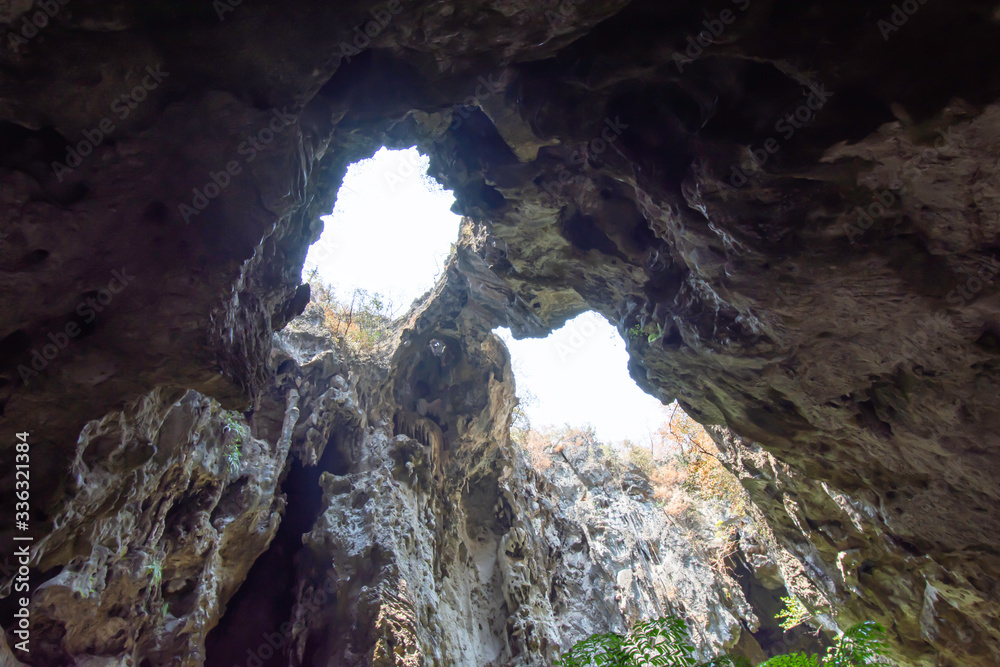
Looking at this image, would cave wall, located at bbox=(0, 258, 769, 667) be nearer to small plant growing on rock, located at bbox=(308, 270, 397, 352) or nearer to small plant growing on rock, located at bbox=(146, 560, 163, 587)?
small plant growing on rock, located at bbox=(146, 560, 163, 587)

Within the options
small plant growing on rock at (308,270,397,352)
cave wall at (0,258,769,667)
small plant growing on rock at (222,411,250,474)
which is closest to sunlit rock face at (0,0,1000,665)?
cave wall at (0,258,769,667)

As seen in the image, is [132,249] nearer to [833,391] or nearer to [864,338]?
[864,338]

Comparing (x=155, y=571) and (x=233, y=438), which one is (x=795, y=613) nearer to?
(x=233, y=438)

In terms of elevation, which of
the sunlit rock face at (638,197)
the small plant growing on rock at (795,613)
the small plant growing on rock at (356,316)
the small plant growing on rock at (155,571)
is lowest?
the small plant growing on rock at (795,613)

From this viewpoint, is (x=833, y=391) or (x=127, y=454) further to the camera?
(x=833, y=391)

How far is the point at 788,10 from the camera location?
4250 millimetres

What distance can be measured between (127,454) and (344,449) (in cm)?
643

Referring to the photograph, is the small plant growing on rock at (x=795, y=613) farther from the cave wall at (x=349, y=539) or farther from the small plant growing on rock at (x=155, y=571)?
the small plant growing on rock at (x=155, y=571)

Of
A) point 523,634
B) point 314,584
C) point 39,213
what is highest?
point 39,213

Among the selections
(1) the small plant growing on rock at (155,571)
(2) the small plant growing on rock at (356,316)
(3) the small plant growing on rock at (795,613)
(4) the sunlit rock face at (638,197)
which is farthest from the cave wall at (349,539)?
(3) the small plant growing on rock at (795,613)

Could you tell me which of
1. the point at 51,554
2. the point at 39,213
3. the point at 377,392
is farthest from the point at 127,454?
A: the point at 377,392

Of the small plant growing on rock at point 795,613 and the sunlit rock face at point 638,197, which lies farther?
the small plant growing on rock at point 795,613

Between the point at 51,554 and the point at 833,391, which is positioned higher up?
the point at 833,391

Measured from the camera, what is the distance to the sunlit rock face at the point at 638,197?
390 cm
